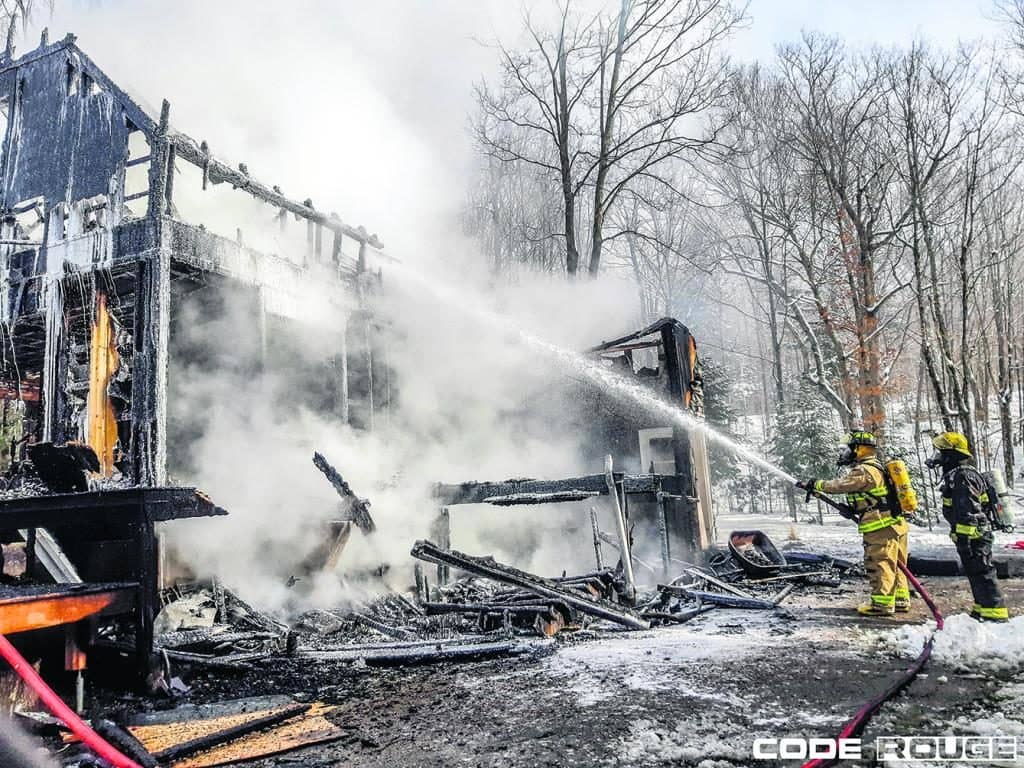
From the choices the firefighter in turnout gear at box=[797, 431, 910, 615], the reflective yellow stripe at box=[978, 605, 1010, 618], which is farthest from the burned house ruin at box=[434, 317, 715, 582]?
the reflective yellow stripe at box=[978, 605, 1010, 618]

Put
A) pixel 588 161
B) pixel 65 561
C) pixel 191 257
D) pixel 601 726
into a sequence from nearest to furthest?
1. pixel 601 726
2. pixel 65 561
3. pixel 191 257
4. pixel 588 161

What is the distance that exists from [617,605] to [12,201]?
1375cm

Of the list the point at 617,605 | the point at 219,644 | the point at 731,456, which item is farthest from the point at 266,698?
the point at 731,456

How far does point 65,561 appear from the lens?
5.18 meters

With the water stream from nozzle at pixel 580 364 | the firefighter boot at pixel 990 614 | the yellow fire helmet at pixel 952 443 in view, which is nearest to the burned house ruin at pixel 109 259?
the water stream from nozzle at pixel 580 364

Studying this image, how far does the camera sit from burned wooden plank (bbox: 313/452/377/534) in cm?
923

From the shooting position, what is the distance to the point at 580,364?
13727 millimetres

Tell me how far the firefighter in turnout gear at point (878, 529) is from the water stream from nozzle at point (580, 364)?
1.34 metres

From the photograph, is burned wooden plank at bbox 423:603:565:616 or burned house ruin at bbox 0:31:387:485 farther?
burned house ruin at bbox 0:31:387:485

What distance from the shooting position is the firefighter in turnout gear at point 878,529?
680 cm

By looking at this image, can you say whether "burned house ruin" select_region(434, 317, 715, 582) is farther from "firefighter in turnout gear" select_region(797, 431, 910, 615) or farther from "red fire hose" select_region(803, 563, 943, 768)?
"red fire hose" select_region(803, 563, 943, 768)

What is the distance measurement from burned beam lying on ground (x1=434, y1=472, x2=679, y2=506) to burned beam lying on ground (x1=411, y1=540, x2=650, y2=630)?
6.00 feet

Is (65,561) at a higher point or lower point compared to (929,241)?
lower

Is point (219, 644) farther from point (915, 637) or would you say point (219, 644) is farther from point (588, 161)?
point (588, 161)
